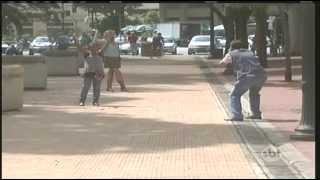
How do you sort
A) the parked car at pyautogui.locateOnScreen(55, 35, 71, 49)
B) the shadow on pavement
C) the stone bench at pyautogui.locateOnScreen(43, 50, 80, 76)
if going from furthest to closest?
1. the parked car at pyautogui.locateOnScreen(55, 35, 71, 49)
2. the stone bench at pyautogui.locateOnScreen(43, 50, 80, 76)
3. the shadow on pavement

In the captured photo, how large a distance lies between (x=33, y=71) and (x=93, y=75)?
13.6ft

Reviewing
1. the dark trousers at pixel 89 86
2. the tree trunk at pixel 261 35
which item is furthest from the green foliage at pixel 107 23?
the dark trousers at pixel 89 86

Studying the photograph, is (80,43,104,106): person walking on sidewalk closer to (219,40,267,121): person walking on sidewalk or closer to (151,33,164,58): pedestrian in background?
(219,40,267,121): person walking on sidewalk

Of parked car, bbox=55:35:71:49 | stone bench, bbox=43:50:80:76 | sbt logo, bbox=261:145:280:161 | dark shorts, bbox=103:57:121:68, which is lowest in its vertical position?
sbt logo, bbox=261:145:280:161

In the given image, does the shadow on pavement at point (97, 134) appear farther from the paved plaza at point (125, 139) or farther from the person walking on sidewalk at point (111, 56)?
the person walking on sidewalk at point (111, 56)

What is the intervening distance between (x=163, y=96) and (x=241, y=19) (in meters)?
12.2

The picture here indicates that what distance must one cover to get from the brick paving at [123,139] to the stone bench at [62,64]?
354 inches

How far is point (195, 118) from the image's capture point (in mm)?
14977

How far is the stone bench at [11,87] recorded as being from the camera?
15.3m

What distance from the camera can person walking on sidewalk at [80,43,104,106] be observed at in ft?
57.3

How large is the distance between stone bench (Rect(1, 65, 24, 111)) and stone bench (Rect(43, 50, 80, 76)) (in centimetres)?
1328

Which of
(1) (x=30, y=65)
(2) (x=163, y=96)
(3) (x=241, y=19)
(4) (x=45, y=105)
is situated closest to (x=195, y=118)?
(4) (x=45, y=105)

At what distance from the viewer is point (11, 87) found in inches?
610

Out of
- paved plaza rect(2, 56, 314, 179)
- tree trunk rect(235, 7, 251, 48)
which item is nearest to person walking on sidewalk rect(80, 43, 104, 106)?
paved plaza rect(2, 56, 314, 179)
